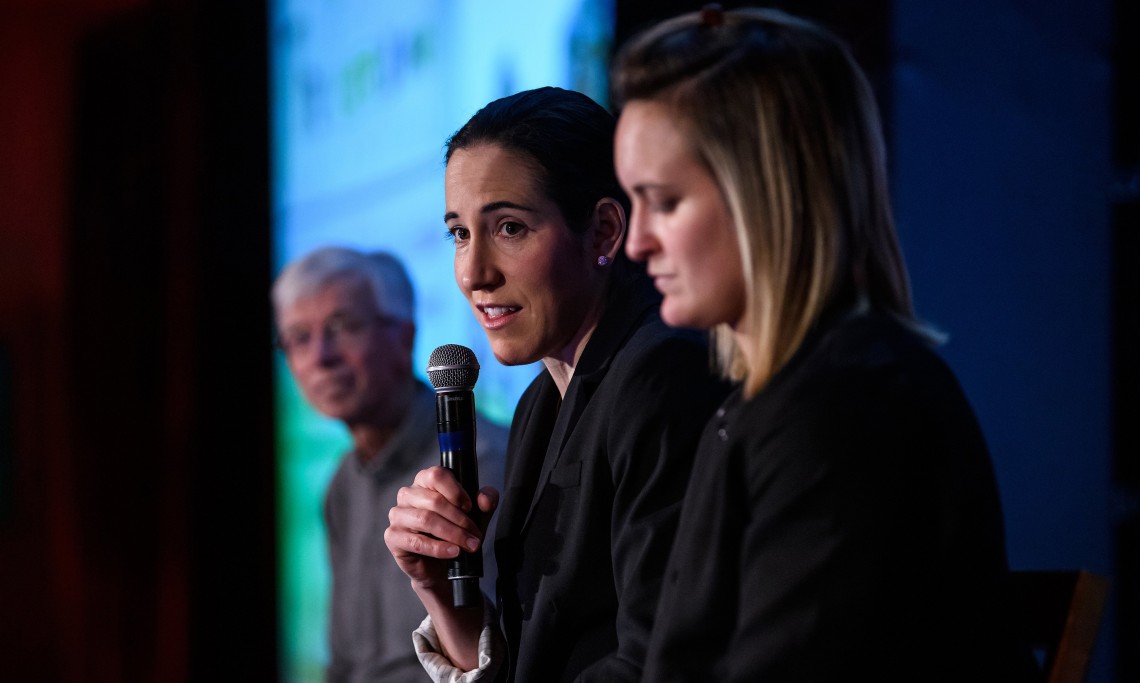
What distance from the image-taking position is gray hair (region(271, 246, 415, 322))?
12.2 feet

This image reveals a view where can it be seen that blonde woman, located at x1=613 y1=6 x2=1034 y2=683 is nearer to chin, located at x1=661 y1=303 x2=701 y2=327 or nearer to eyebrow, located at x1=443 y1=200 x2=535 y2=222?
chin, located at x1=661 y1=303 x2=701 y2=327

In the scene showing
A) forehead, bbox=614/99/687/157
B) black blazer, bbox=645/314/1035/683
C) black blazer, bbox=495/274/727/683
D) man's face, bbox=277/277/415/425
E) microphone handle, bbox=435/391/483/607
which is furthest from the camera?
man's face, bbox=277/277/415/425

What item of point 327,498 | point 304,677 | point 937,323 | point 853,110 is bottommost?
point 304,677

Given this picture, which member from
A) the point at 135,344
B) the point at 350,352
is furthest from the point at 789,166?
the point at 135,344

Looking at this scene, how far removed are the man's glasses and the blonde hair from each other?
266cm

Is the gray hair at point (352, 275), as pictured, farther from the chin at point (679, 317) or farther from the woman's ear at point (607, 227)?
the chin at point (679, 317)

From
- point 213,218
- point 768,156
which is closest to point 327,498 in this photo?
point 213,218

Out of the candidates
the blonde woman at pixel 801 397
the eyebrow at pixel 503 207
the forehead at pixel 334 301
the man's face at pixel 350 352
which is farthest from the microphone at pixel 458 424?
the forehead at pixel 334 301

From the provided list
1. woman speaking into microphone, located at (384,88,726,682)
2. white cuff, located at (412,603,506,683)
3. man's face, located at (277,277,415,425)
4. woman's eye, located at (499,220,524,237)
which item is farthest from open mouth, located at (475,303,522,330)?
man's face, located at (277,277,415,425)

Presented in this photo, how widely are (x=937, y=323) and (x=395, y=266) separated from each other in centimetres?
172

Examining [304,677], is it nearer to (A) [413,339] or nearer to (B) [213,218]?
(A) [413,339]

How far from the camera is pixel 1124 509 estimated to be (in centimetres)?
300

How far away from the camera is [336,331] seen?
12.3ft

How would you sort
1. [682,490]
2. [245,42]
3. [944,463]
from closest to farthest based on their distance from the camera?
[944,463] → [682,490] → [245,42]
